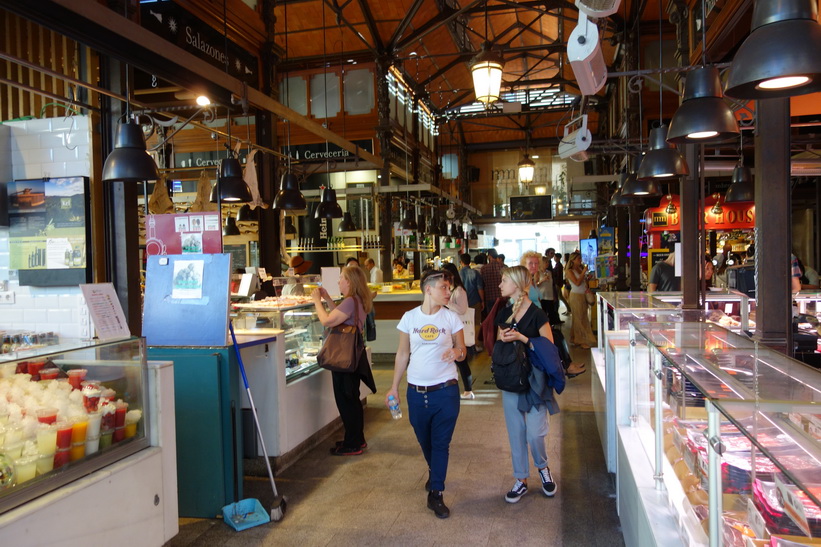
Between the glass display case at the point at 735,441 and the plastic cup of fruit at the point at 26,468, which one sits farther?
the plastic cup of fruit at the point at 26,468

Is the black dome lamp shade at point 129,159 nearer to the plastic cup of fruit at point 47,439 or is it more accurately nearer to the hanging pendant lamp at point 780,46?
the plastic cup of fruit at point 47,439

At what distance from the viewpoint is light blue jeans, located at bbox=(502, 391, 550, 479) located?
445 cm

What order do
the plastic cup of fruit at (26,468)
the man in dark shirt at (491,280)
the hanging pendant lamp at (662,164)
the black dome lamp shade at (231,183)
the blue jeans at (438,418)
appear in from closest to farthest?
1. the plastic cup of fruit at (26,468)
2. the blue jeans at (438,418)
3. the hanging pendant lamp at (662,164)
4. the black dome lamp shade at (231,183)
5. the man in dark shirt at (491,280)

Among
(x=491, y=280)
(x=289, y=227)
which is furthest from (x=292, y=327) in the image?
(x=289, y=227)

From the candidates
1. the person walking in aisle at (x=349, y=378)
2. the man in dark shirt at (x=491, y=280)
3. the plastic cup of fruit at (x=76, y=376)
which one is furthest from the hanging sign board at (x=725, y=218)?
the plastic cup of fruit at (x=76, y=376)

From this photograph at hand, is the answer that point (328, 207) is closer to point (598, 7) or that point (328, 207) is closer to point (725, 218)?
point (598, 7)

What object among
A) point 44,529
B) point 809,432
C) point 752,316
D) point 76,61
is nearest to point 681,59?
point 752,316

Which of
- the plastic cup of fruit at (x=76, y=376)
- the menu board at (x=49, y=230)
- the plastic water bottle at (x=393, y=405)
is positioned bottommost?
the plastic water bottle at (x=393, y=405)

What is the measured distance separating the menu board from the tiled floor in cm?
264

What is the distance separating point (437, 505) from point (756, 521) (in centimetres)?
276

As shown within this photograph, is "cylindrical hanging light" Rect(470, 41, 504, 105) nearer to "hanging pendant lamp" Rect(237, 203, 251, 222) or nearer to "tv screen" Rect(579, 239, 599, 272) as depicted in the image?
"hanging pendant lamp" Rect(237, 203, 251, 222)

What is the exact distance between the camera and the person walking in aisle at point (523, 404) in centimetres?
443

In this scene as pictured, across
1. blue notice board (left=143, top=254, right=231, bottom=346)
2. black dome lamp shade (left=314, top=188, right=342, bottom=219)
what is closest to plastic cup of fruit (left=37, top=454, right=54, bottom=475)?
blue notice board (left=143, top=254, right=231, bottom=346)

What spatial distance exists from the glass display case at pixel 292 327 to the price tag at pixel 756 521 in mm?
4114
